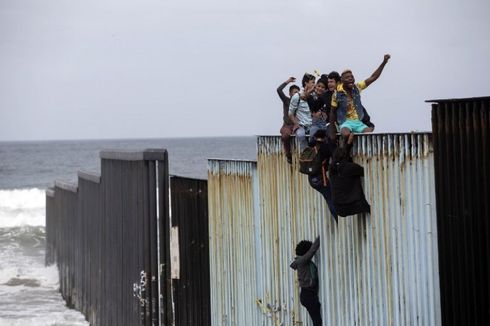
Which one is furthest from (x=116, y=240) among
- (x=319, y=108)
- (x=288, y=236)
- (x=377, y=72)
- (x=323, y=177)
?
(x=377, y=72)

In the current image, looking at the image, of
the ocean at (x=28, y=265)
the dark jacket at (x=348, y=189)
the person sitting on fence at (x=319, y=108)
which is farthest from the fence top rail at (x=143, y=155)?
the dark jacket at (x=348, y=189)

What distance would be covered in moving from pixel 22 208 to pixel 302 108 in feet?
134

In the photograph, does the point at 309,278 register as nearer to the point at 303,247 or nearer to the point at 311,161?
the point at 303,247

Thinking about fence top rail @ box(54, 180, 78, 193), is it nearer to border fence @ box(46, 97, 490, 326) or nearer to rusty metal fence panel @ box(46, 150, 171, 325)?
rusty metal fence panel @ box(46, 150, 171, 325)

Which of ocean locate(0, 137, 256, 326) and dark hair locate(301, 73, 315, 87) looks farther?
ocean locate(0, 137, 256, 326)

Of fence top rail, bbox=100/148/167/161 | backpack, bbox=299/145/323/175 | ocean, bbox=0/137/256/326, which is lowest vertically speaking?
ocean, bbox=0/137/256/326

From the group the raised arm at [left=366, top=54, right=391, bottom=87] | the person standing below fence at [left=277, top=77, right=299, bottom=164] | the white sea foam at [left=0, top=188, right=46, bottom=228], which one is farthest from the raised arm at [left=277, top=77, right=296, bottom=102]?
the white sea foam at [left=0, top=188, right=46, bottom=228]

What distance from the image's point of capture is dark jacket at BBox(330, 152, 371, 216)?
8.98 metres

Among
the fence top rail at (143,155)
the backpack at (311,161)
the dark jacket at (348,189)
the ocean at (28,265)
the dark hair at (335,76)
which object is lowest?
the ocean at (28,265)

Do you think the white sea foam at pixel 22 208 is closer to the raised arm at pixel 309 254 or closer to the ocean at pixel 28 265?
the ocean at pixel 28 265

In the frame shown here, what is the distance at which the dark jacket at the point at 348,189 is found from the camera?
8984 millimetres

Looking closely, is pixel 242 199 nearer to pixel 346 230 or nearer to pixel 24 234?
pixel 346 230

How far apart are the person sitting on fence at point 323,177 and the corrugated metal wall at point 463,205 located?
71.4 inches

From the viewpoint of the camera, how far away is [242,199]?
38.3ft
